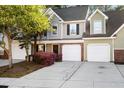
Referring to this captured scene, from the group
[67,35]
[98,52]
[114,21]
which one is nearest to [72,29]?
[67,35]

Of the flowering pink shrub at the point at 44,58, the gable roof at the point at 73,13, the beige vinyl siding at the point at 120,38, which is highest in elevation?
the gable roof at the point at 73,13

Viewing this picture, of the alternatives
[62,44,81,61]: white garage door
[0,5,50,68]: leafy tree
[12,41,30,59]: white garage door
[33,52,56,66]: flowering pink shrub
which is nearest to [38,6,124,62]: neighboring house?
[62,44,81,61]: white garage door

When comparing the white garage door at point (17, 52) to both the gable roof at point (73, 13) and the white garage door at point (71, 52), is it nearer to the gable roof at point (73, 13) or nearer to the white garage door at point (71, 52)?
the white garage door at point (71, 52)

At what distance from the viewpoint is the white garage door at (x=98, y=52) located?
87.4 ft

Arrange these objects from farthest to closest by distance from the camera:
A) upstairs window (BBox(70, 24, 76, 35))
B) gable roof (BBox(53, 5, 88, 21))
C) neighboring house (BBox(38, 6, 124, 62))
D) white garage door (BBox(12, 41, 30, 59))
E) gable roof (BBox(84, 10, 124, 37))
A: white garage door (BBox(12, 41, 30, 59)), gable roof (BBox(53, 5, 88, 21)), upstairs window (BBox(70, 24, 76, 35)), gable roof (BBox(84, 10, 124, 37)), neighboring house (BBox(38, 6, 124, 62))

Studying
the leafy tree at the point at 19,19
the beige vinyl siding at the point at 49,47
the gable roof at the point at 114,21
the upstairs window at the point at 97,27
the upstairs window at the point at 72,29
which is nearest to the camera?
the leafy tree at the point at 19,19

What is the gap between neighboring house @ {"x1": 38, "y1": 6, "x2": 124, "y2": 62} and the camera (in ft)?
86.5

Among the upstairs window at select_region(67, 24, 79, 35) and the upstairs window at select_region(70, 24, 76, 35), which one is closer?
the upstairs window at select_region(67, 24, 79, 35)

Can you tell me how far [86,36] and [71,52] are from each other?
104 inches

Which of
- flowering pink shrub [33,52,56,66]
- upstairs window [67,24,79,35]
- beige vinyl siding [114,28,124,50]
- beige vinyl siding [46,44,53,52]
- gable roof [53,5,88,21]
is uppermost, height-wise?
gable roof [53,5,88,21]

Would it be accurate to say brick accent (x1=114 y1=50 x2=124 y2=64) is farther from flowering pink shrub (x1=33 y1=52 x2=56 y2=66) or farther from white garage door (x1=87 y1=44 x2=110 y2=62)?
flowering pink shrub (x1=33 y1=52 x2=56 y2=66)

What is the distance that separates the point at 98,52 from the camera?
88.8ft

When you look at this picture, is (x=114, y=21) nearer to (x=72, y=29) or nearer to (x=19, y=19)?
(x=72, y=29)

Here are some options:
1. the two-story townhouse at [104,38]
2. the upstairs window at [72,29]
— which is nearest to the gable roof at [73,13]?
the upstairs window at [72,29]
